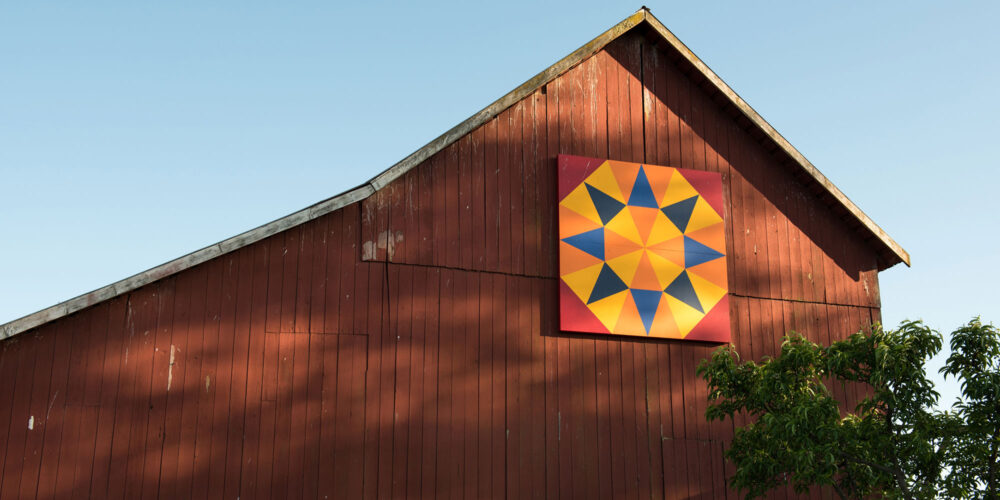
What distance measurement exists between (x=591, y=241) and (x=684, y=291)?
1.38 meters

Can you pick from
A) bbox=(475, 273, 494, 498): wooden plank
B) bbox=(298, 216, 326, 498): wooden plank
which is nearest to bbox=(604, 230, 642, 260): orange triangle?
bbox=(475, 273, 494, 498): wooden plank

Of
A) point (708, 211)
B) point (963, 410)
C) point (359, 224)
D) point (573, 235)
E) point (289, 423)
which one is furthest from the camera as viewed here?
point (708, 211)

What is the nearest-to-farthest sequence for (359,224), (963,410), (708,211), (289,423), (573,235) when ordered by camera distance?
(963,410) < (289,423) < (359,224) < (573,235) < (708,211)

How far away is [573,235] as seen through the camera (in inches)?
481

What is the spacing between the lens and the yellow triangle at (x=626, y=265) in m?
12.2

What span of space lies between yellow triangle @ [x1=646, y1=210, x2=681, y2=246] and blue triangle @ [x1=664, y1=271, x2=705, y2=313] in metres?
0.51

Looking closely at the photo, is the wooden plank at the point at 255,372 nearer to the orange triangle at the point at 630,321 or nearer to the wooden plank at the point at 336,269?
the wooden plank at the point at 336,269

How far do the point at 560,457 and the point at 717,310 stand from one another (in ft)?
9.45

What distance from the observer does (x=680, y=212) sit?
42.3 feet

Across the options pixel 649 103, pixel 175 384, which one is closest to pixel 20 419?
pixel 175 384

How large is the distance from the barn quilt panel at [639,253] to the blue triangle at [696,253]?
0.01m

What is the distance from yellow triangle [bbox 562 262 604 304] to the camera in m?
12.0

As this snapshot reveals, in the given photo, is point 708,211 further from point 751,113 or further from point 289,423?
point 289,423

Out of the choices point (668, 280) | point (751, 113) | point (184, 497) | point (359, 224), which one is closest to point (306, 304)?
point (359, 224)
